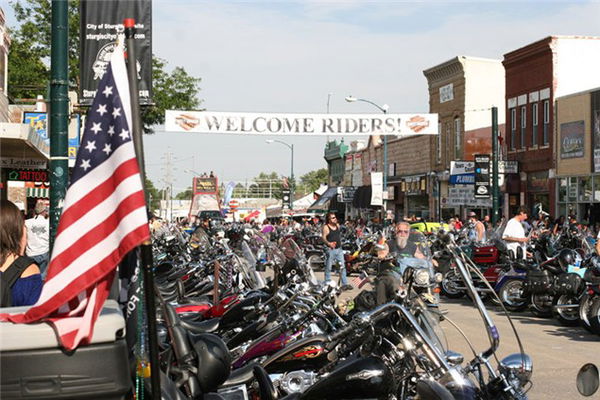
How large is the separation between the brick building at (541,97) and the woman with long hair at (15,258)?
31.8 meters

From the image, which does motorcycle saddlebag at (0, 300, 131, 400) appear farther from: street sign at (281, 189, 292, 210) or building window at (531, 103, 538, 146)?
street sign at (281, 189, 292, 210)

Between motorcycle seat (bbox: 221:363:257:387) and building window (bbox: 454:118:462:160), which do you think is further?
building window (bbox: 454:118:462:160)

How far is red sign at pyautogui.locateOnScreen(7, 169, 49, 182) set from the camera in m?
23.7

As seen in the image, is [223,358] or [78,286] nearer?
[78,286]

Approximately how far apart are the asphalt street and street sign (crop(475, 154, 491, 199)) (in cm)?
1510

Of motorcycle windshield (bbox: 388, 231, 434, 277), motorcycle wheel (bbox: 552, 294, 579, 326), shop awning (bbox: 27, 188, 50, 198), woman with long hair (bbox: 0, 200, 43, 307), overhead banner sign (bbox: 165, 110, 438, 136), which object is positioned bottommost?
motorcycle wheel (bbox: 552, 294, 579, 326)

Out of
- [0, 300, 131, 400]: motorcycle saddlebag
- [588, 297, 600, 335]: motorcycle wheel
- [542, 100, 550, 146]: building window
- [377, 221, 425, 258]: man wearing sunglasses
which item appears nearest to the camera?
[0, 300, 131, 400]: motorcycle saddlebag

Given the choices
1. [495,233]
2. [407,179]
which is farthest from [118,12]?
[407,179]

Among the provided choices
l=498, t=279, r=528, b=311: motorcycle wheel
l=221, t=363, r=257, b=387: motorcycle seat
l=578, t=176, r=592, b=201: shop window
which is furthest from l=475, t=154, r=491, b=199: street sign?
l=221, t=363, r=257, b=387: motorcycle seat

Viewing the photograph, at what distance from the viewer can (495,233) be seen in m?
17.5

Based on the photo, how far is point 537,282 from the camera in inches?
533

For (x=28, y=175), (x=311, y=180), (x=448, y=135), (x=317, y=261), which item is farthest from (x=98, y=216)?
(x=311, y=180)

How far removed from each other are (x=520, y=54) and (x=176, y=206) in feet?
412

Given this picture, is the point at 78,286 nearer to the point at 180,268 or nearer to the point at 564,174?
the point at 180,268
